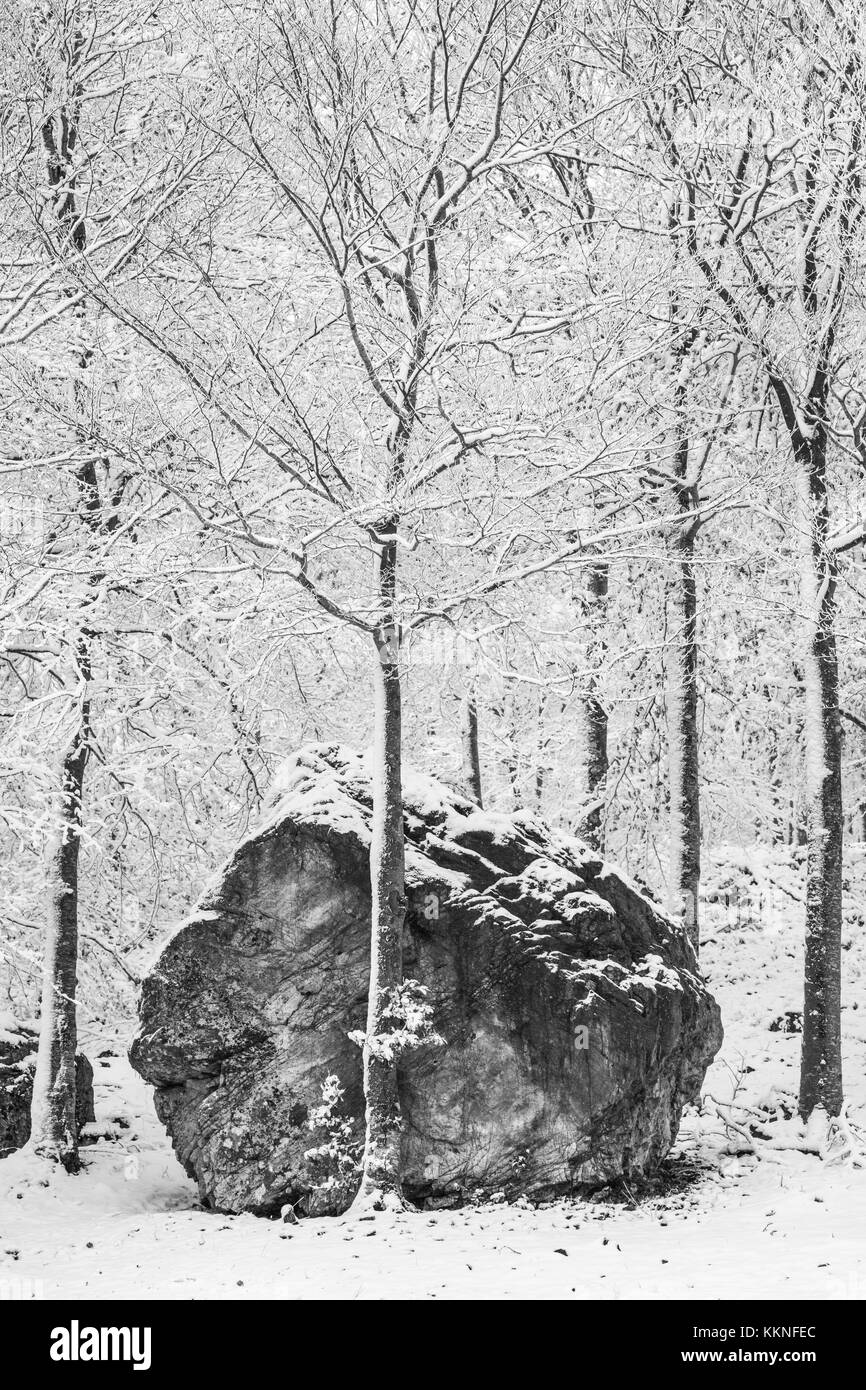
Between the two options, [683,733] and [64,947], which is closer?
[64,947]

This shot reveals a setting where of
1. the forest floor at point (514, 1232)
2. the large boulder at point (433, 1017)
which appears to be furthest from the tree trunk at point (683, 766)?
the large boulder at point (433, 1017)

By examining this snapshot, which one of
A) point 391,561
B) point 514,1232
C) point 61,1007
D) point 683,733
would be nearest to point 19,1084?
point 61,1007

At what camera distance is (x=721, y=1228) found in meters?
6.97

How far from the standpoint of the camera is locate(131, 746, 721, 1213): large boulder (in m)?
7.68

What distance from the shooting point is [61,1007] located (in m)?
9.58

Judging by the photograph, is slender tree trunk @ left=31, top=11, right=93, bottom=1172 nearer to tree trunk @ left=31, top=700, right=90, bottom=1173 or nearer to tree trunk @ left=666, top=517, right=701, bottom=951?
tree trunk @ left=31, top=700, right=90, bottom=1173

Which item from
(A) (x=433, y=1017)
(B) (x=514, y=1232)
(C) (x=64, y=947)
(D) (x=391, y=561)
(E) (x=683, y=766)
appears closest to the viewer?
(B) (x=514, y=1232)

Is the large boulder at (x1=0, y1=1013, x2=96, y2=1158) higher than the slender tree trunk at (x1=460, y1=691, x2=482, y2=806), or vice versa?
the slender tree trunk at (x1=460, y1=691, x2=482, y2=806)

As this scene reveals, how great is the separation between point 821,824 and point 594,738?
12.6 feet

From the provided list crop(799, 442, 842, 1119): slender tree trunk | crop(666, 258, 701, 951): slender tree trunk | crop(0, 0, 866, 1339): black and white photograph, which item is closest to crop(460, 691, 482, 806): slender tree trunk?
crop(666, 258, 701, 951): slender tree trunk

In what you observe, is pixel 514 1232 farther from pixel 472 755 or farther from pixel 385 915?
pixel 472 755

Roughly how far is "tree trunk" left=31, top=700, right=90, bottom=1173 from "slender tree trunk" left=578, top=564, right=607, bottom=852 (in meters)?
5.65
